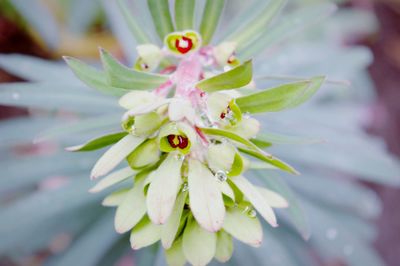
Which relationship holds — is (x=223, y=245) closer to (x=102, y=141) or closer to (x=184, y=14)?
(x=102, y=141)

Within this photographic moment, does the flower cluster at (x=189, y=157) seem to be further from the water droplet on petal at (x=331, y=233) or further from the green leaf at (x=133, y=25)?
the water droplet on petal at (x=331, y=233)

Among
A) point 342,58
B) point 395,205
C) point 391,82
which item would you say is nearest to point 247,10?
point 342,58

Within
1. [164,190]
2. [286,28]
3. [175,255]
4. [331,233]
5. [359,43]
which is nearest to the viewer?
[164,190]

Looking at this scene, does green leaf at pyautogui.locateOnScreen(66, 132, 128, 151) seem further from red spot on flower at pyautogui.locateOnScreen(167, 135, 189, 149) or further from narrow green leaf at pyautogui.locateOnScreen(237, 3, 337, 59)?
narrow green leaf at pyautogui.locateOnScreen(237, 3, 337, 59)

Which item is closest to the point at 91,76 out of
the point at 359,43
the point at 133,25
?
the point at 133,25

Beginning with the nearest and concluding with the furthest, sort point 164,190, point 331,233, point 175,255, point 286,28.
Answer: point 164,190 < point 175,255 < point 286,28 < point 331,233

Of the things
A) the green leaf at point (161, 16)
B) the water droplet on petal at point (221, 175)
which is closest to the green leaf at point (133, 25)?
the green leaf at point (161, 16)

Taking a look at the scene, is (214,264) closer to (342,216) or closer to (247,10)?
(342,216)
